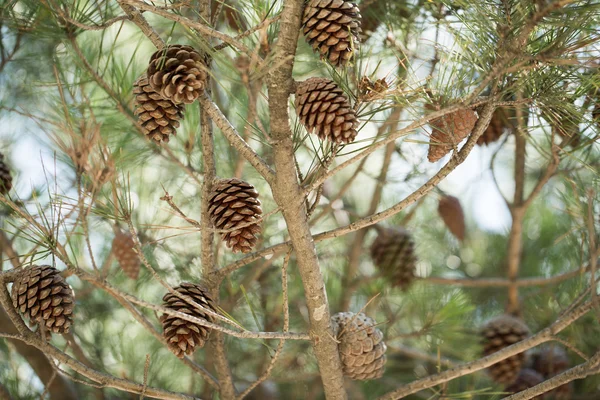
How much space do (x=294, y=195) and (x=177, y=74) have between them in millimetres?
222

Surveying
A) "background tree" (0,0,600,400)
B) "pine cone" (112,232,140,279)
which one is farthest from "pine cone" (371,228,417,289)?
"pine cone" (112,232,140,279)

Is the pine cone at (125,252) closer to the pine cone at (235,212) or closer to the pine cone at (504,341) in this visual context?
the pine cone at (235,212)

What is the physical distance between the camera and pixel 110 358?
1.85 metres

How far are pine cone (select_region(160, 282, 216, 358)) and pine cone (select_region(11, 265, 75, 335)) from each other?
0.44ft

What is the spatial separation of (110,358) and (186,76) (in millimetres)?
1164

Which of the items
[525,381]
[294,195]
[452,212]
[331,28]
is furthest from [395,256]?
[331,28]

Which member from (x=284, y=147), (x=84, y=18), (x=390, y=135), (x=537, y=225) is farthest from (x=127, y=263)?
(x=537, y=225)

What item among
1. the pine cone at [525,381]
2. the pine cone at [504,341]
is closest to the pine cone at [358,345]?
the pine cone at [504,341]

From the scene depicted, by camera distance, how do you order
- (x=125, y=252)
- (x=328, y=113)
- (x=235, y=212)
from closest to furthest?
1. (x=328, y=113)
2. (x=235, y=212)
3. (x=125, y=252)

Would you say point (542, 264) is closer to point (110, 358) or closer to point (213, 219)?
point (110, 358)

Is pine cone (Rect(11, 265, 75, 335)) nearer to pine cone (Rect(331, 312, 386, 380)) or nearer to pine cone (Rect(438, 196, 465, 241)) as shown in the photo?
pine cone (Rect(331, 312, 386, 380))

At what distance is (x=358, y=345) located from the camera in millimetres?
1049

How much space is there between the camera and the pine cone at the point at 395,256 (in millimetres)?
1701

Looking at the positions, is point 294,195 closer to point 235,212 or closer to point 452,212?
point 235,212
